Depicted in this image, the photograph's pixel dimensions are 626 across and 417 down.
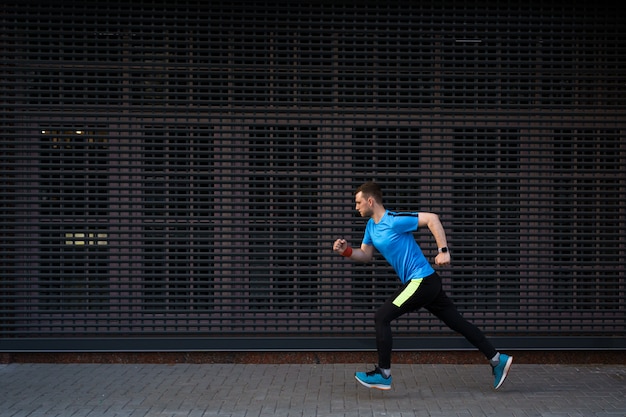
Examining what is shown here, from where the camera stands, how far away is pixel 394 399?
278 inches

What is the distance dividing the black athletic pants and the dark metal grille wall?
62.0 inches

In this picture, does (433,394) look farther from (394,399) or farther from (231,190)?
(231,190)

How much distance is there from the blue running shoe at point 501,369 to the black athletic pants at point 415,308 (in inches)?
4.0

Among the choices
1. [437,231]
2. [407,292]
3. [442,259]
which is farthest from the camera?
[407,292]

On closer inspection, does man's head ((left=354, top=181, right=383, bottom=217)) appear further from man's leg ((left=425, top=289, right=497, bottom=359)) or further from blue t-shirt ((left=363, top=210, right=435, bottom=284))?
man's leg ((left=425, top=289, right=497, bottom=359))

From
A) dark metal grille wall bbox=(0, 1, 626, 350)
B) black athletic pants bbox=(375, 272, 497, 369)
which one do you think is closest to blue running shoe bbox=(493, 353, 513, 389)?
black athletic pants bbox=(375, 272, 497, 369)

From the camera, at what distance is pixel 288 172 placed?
8.74 m

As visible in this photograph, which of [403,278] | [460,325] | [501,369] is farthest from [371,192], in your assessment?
[501,369]

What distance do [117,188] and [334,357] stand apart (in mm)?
2941

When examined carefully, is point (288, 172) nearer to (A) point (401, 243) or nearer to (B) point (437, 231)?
(A) point (401, 243)

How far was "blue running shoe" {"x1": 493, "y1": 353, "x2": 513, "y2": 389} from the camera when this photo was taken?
23.5 ft

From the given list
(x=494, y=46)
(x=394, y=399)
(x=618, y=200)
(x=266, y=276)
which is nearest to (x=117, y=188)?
(x=266, y=276)

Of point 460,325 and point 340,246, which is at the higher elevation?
point 340,246

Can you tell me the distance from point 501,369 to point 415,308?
3.10 ft
